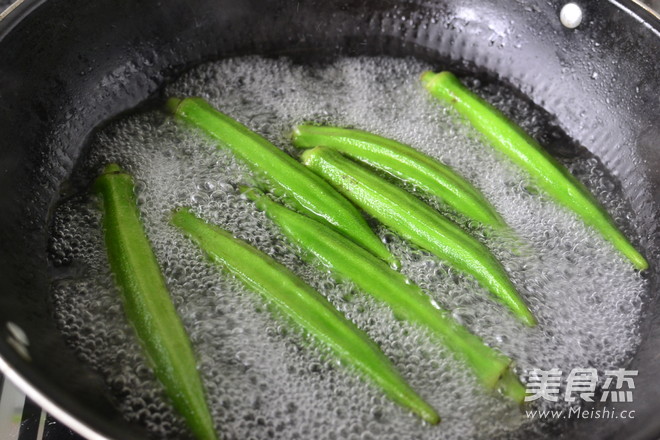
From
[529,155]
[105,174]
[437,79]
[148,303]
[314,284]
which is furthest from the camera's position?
[437,79]

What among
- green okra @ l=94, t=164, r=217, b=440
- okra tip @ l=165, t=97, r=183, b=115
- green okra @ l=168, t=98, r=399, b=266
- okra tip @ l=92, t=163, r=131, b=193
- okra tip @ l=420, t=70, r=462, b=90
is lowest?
green okra @ l=94, t=164, r=217, b=440

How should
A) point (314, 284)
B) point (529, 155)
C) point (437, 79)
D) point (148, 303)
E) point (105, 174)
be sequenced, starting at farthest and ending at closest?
point (437, 79) < point (529, 155) < point (105, 174) < point (314, 284) < point (148, 303)

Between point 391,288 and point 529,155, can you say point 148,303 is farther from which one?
point 529,155

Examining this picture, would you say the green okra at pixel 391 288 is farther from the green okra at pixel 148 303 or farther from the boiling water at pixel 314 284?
the green okra at pixel 148 303

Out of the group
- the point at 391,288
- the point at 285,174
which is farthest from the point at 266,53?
the point at 391,288

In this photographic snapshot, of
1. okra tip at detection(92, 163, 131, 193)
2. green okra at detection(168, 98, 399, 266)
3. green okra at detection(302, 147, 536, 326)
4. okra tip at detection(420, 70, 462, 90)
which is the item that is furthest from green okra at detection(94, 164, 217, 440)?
okra tip at detection(420, 70, 462, 90)

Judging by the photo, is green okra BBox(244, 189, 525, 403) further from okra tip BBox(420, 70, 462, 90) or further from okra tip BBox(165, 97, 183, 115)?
okra tip BBox(420, 70, 462, 90)

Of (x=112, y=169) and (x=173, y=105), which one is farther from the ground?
(x=173, y=105)
